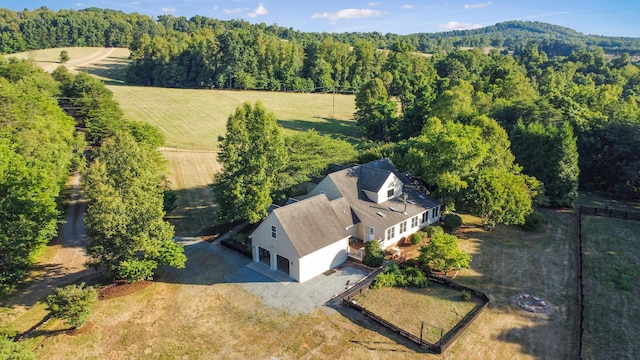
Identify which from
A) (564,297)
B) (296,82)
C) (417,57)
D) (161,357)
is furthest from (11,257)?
(417,57)

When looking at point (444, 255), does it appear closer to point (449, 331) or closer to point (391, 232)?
point (391, 232)

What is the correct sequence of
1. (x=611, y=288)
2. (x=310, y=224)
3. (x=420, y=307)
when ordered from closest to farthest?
(x=420, y=307)
(x=611, y=288)
(x=310, y=224)

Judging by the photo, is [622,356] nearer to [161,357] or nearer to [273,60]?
[161,357]

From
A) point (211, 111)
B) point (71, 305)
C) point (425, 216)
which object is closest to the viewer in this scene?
point (71, 305)

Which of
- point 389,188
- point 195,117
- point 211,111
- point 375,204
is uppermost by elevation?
point 211,111

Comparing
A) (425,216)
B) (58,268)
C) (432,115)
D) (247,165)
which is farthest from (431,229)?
(58,268)

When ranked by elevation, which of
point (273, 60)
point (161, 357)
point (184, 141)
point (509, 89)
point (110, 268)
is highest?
point (273, 60)

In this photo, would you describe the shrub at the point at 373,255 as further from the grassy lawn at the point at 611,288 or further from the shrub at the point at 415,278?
the grassy lawn at the point at 611,288
